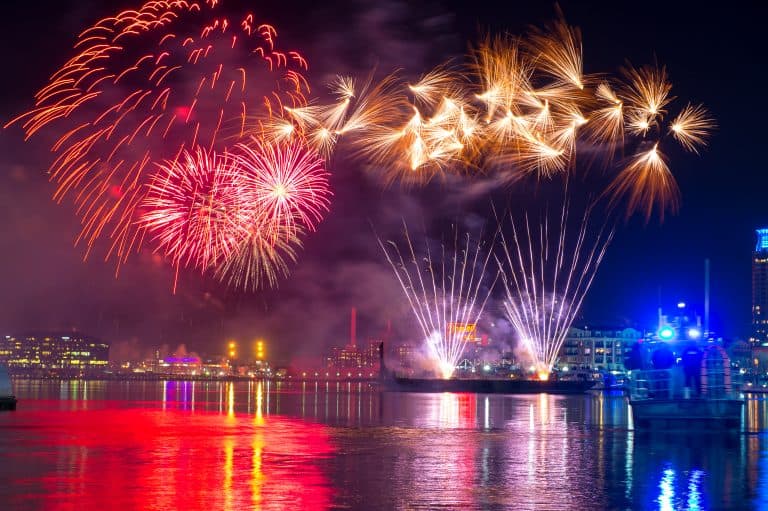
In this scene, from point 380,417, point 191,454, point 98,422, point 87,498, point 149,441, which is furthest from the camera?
point 380,417

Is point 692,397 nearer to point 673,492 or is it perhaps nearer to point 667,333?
point 667,333

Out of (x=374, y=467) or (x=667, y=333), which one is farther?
(x=667, y=333)

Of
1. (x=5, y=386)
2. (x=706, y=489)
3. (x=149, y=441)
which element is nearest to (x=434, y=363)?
(x=5, y=386)

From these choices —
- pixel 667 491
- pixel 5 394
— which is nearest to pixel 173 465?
pixel 667 491

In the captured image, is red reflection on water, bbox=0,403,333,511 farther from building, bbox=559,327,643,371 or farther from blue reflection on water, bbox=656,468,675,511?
building, bbox=559,327,643,371

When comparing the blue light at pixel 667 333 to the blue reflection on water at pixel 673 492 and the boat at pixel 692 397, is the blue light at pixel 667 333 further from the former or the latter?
the blue reflection on water at pixel 673 492

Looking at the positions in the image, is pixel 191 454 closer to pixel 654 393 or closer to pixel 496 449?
pixel 496 449

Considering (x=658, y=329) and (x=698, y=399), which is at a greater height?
(x=658, y=329)
